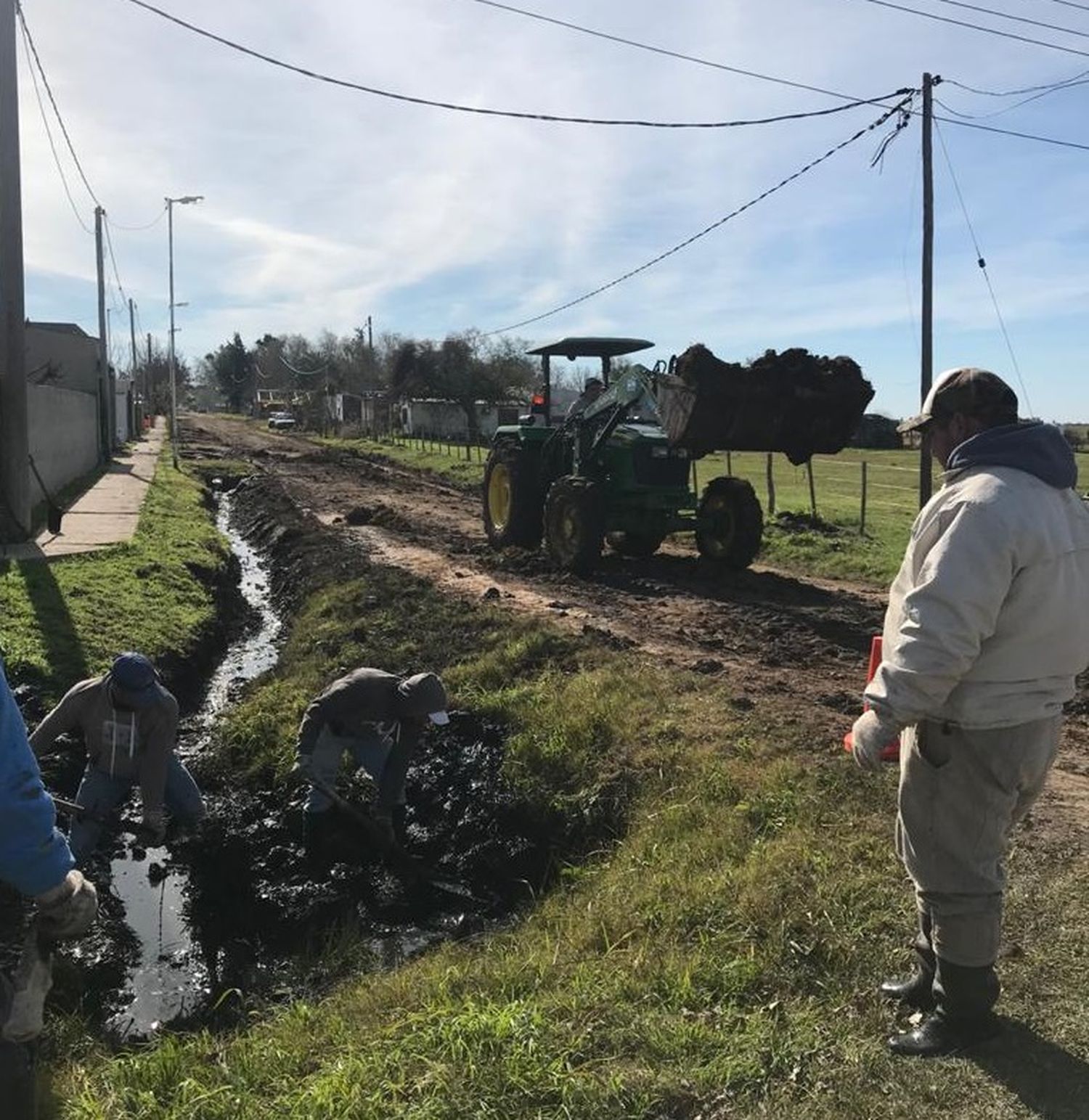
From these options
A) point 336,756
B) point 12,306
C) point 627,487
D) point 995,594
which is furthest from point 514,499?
point 995,594

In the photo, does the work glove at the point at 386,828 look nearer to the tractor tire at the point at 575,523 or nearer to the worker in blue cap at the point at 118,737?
the worker in blue cap at the point at 118,737

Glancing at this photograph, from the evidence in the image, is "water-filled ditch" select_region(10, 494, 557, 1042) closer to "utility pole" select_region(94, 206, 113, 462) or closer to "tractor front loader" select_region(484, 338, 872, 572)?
"tractor front loader" select_region(484, 338, 872, 572)

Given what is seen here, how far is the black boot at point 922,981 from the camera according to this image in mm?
3148

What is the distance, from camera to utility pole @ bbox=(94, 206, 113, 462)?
30.4 metres

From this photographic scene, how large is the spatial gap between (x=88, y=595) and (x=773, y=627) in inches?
260

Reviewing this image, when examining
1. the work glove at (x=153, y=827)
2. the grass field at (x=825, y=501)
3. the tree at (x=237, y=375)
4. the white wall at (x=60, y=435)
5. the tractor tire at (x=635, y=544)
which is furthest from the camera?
the tree at (x=237, y=375)

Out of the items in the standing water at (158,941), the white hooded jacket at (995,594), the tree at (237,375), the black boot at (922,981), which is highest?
the tree at (237,375)

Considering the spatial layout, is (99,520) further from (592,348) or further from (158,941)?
(158,941)

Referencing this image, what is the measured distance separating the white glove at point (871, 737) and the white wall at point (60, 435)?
46.4 feet

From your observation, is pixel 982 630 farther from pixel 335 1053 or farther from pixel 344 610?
pixel 344 610

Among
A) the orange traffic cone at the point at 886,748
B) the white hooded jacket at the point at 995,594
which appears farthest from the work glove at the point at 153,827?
the white hooded jacket at the point at 995,594

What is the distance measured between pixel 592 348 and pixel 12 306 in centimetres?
718

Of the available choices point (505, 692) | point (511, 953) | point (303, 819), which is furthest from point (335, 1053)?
point (505, 692)

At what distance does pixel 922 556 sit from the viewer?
9.04 ft
